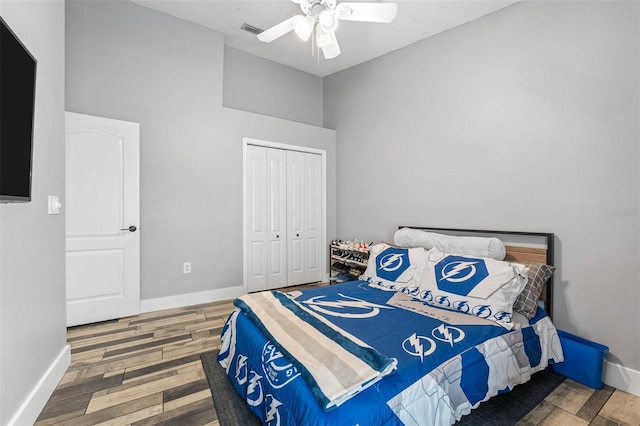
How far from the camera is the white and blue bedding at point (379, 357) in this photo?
1.27 meters

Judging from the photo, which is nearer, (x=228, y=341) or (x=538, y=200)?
(x=228, y=341)

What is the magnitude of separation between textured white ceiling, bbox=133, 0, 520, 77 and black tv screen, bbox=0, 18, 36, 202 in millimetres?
2267

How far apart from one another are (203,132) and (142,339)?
2.37 metres

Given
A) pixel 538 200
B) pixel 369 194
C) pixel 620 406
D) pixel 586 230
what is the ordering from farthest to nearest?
1. pixel 369 194
2. pixel 538 200
3. pixel 586 230
4. pixel 620 406

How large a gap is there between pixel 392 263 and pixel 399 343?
123cm

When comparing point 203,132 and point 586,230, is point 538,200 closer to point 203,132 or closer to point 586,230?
point 586,230

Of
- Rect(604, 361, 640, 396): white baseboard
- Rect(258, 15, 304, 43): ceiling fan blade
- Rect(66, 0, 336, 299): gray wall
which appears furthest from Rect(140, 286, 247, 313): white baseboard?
Rect(604, 361, 640, 396): white baseboard

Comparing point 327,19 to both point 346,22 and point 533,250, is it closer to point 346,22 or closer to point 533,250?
point 346,22

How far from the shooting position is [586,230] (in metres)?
2.32

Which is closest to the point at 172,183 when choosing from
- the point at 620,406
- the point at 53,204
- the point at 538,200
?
the point at 53,204

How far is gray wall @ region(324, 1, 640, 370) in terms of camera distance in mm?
2158

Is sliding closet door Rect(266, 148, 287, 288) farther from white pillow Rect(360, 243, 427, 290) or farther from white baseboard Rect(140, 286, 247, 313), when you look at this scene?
white pillow Rect(360, 243, 427, 290)

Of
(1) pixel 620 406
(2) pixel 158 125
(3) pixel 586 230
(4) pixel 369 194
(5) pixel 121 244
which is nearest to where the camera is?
(1) pixel 620 406

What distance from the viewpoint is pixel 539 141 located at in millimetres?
2578
